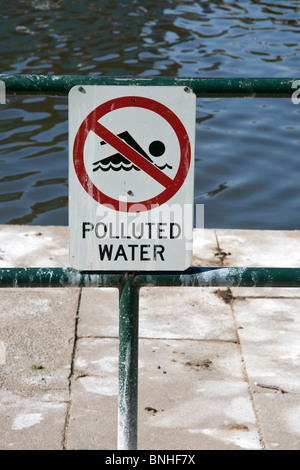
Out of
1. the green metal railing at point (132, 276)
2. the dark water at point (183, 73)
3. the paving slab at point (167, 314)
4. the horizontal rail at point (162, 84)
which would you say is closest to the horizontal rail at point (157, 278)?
the green metal railing at point (132, 276)

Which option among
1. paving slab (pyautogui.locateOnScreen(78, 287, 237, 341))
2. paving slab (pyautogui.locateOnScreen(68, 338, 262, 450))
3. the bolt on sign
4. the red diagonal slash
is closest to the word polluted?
the bolt on sign

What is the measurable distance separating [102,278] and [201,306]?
201 cm

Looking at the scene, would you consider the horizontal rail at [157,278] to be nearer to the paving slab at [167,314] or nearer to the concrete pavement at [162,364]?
the concrete pavement at [162,364]

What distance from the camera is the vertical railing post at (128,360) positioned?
89.8 inches

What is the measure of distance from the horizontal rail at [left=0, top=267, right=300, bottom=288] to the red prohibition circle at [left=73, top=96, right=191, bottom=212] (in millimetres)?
204

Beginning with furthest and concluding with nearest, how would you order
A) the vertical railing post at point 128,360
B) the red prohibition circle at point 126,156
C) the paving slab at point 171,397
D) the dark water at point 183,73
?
1. the dark water at point 183,73
2. the paving slab at point 171,397
3. the vertical railing post at point 128,360
4. the red prohibition circle at point 126,156

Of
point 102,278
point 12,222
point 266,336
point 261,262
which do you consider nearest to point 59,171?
point 12,222

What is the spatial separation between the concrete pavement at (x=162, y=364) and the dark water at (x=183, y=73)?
2.05 m

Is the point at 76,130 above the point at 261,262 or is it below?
above

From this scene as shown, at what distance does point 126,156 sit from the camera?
2.20 meters

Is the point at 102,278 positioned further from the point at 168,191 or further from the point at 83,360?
the point at 83,360

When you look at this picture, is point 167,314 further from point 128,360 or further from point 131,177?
point 131,177

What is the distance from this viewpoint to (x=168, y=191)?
223 cm

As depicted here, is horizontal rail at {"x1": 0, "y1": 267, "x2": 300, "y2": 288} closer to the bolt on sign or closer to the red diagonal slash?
the bolt on sign
